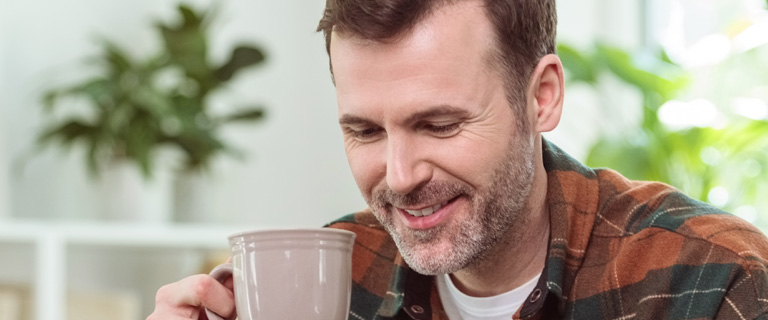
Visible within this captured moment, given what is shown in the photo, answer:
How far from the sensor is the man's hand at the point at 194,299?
1071 mm

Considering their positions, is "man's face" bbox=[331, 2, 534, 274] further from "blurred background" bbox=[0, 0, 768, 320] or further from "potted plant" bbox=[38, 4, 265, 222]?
"potted plant" bbox=[38, 4, 265, 222]

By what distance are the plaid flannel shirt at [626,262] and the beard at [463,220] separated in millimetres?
76

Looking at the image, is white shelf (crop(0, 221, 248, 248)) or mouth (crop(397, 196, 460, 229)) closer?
mouth (crop(397, 196, 460, 229))

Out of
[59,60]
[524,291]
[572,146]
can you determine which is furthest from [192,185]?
[524,291]

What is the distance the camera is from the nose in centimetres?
111

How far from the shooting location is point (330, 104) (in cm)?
354

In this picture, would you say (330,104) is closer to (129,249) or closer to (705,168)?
(129,249)

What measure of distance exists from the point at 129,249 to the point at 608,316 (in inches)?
74.8

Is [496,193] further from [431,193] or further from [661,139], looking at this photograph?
[661,139]

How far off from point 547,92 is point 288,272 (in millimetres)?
461

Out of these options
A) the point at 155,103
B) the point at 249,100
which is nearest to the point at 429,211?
the point at 155,103

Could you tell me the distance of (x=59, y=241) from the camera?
8.01ft

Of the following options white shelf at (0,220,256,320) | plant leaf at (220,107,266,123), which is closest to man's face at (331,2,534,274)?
white shelf at (0,220,256,320)

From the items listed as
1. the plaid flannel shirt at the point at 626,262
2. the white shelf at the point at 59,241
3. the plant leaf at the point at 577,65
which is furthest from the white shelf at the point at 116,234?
the plaid flannel shirt at the point at 626,262
